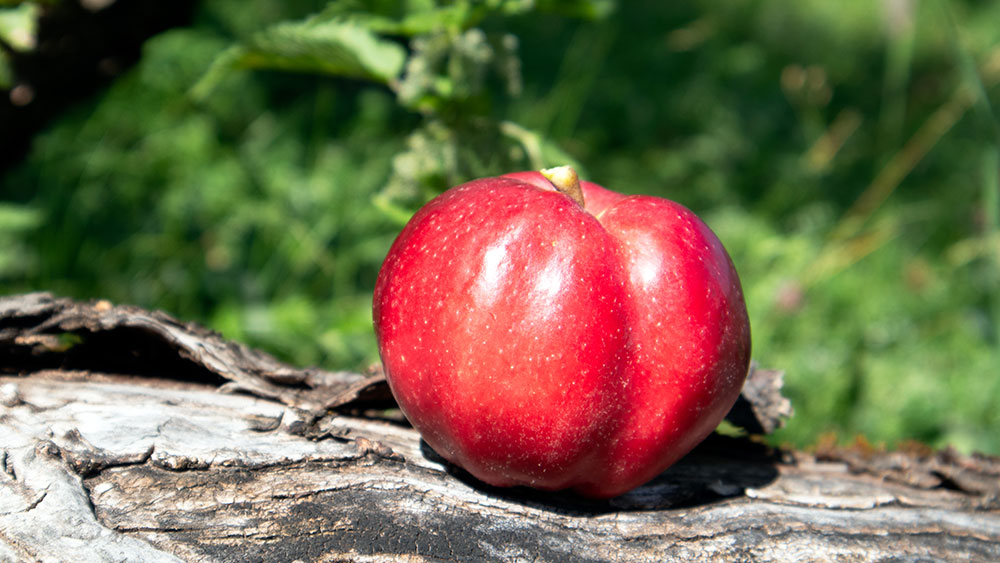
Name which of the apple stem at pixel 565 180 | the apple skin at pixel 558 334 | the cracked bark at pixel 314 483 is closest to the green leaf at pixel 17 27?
the cracked bark at pixel 314 483

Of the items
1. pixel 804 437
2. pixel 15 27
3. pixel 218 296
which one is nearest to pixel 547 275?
pixel 15 27

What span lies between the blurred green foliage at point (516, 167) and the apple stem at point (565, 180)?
453 millimetres

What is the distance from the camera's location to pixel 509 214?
1.36 meters

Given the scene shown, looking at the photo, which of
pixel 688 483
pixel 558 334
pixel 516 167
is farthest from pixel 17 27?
pixel 688 483

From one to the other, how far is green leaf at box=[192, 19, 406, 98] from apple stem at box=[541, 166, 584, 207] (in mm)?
605

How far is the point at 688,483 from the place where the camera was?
1646mm

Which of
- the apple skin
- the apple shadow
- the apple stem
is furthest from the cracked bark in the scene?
the apple stem

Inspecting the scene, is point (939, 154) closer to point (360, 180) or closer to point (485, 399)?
point (360, 180)

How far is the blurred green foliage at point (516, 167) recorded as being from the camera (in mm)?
1960

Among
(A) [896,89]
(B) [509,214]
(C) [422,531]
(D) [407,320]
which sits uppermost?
(A) [896,89]

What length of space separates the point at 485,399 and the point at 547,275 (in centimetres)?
23

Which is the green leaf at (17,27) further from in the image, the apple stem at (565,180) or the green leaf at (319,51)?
the apple stem at (565,180)

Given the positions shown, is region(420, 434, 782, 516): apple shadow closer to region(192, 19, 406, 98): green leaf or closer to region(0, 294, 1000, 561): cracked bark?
region(0, 294, 1000, 561): cracked bark

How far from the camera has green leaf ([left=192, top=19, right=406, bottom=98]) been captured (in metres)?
1.77
